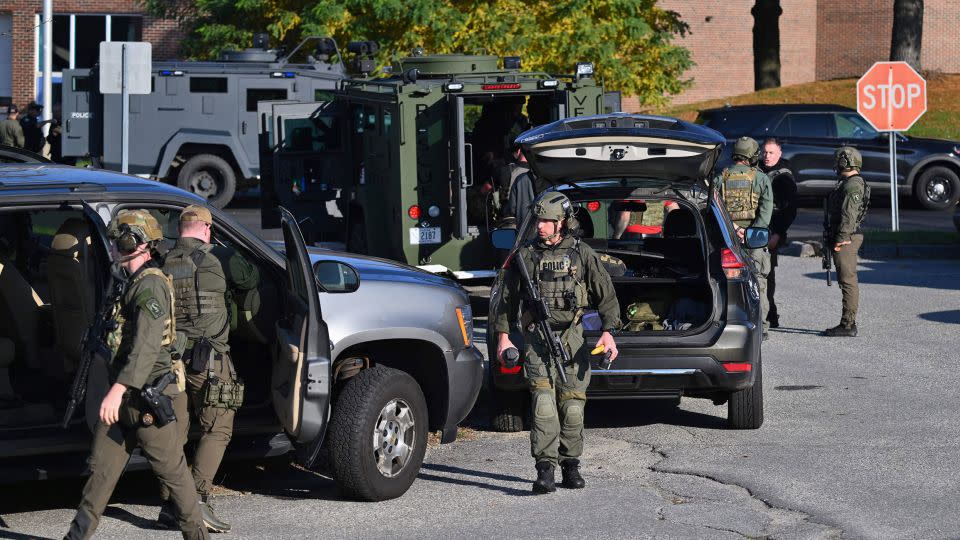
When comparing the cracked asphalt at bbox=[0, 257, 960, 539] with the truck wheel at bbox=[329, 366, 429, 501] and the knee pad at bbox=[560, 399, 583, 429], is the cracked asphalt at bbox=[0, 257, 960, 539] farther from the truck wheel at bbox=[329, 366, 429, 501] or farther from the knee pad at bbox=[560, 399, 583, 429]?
the knee pad at bbox=[560, 399, 583, 429]

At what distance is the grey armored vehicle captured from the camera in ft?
21.3

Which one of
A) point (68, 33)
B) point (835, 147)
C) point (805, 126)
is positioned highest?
point (68, 33)

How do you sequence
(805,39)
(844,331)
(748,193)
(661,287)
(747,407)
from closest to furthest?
(747,407)
(661,287)
(748,193)
(844,331)
(805,39)

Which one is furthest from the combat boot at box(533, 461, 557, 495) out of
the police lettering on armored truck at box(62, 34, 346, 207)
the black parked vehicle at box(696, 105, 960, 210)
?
the black parked vehicle at box(696, 105, 960, 210)

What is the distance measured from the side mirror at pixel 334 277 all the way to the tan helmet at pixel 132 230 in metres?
1.09

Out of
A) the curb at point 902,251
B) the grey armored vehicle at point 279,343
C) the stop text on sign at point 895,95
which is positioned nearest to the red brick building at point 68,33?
the stop text on sign at point 895,95

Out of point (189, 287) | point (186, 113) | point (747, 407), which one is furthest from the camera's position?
point (186, 113)

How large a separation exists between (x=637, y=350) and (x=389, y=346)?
5.48ft

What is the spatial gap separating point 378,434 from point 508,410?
1.95 m

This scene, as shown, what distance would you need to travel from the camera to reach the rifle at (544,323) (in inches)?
293

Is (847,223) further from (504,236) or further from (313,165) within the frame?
(313,165)

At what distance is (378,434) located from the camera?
7309 mm

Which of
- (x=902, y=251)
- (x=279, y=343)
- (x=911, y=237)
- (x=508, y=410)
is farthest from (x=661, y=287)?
(x=911, y=237)

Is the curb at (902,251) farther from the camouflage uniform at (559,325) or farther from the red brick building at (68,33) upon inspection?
the red brick building at (68,33)
